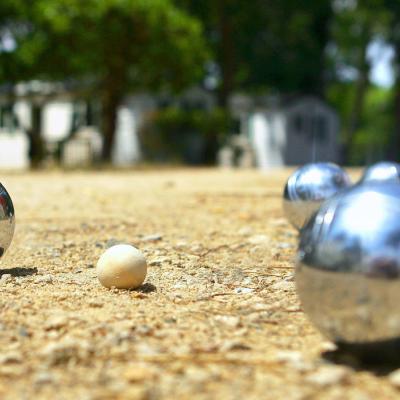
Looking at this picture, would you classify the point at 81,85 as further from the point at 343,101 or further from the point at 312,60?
the point at 343,101

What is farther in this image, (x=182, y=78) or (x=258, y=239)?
(x=182, y=78)

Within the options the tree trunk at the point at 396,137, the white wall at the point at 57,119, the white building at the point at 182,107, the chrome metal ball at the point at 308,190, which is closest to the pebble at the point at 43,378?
the chrome metal ball at the point at 308,190

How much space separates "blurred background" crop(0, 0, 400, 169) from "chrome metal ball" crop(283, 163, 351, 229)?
17512 millimetres

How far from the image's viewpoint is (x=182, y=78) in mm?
25922

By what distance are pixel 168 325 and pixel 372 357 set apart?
117cm

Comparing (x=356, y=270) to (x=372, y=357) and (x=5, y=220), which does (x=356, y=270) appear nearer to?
(x=372, y=357)

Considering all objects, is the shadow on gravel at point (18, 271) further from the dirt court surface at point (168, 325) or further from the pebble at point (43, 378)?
the pebble at point (43, 378)

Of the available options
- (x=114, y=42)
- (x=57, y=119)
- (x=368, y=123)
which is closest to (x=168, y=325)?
(x=114, y=42)

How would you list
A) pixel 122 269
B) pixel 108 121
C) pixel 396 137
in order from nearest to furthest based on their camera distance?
pixel 122 269, pixel 108 121, pixel 396 137

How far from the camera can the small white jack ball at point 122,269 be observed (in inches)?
187

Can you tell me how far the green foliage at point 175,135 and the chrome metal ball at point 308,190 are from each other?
23257mm

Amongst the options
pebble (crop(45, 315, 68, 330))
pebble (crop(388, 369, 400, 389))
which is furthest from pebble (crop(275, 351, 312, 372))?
pebble (crop(45, 315, 68, 330))

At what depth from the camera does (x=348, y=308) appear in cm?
321

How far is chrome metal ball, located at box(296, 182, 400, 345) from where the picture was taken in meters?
3.15
